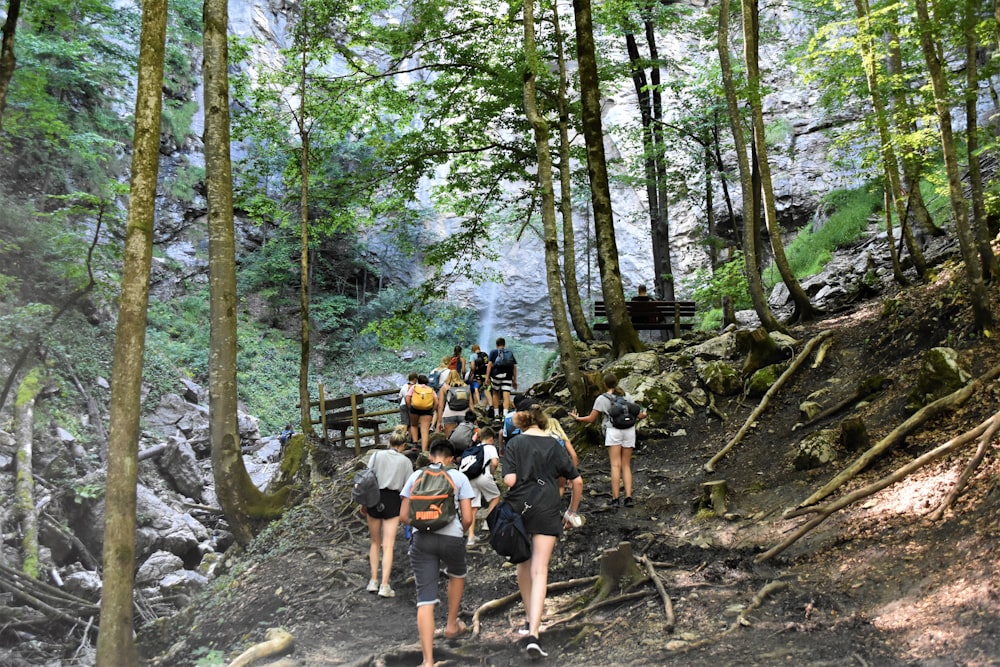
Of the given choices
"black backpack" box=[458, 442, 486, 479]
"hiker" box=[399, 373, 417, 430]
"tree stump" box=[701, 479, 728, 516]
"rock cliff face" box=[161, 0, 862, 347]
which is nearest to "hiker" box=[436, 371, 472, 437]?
"hiker" box=[399, 373, 417, 430]

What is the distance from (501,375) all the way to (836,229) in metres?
Result: 11.8

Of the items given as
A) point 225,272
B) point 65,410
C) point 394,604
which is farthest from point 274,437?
point 394,604

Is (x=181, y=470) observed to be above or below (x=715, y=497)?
below

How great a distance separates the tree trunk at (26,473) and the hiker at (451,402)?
682 centimetres

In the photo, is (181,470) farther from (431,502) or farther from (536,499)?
(536,499)

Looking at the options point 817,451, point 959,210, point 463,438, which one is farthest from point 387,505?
point 959,210

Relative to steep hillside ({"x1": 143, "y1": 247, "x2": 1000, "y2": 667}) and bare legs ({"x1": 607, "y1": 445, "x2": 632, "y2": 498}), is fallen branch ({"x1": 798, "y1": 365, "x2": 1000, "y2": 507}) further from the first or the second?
bare legs ({"x1": 607, "y1": 445, "x2": 632, "y2": 498})

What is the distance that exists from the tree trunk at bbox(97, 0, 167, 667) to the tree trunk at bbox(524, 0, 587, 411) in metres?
6.03

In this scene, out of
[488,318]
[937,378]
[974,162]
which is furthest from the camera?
[488,318]

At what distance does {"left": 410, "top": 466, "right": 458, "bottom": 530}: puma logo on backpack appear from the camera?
5.11m

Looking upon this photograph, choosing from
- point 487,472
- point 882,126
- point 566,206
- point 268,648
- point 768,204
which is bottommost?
point 268,648

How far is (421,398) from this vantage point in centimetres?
1061

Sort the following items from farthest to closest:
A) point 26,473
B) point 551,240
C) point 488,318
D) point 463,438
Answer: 1. point 488,318
2. point 26,473
3. point 551,240
4. point 463,438

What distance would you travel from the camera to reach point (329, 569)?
8094 millimetres
